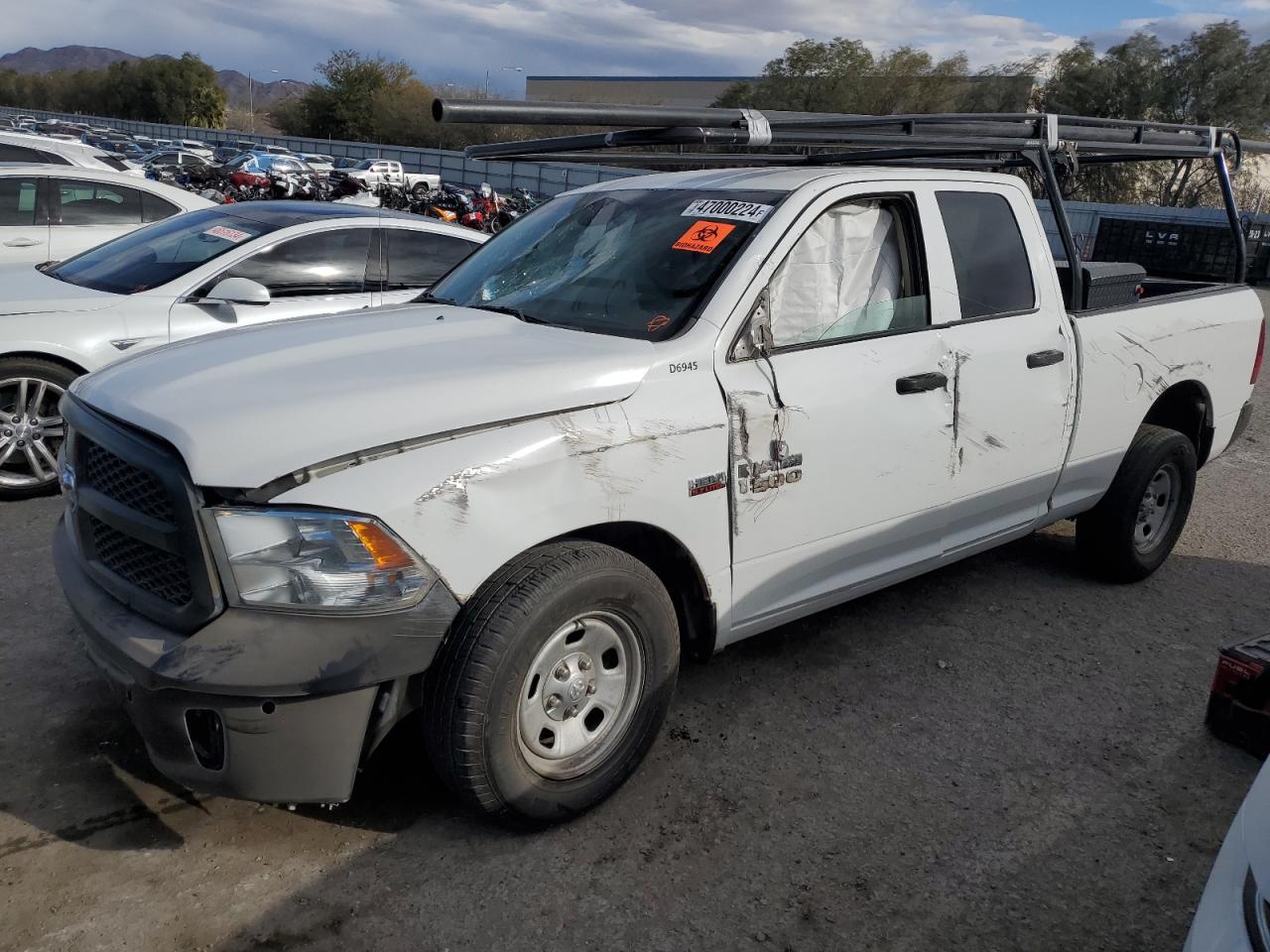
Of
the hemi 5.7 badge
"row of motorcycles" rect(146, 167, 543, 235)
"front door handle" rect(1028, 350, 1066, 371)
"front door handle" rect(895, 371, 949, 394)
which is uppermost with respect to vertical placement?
"row of motorcycles" rect(146, 167, 543, 235)

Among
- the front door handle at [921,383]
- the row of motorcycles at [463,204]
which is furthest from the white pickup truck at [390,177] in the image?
the front door handle at [921,383]

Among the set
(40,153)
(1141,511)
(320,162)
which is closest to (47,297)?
(1141,511)

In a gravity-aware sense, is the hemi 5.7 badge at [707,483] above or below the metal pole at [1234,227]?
below

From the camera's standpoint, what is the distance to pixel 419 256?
268 inches

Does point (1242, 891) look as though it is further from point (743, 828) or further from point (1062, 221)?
point (1062, 221)

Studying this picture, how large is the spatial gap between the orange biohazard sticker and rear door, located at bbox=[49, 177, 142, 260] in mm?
6148

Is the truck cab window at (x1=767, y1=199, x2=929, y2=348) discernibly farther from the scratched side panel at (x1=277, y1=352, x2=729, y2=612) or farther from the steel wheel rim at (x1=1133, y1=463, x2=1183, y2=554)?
the steel wheel rim at (x1=1133, y1=463, x2=1183, y2=554)

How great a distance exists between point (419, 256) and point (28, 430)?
2495mm

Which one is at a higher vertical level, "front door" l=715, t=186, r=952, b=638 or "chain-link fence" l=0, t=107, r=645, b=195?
"chain-link fence" l=0, t=107, r=645, b=195

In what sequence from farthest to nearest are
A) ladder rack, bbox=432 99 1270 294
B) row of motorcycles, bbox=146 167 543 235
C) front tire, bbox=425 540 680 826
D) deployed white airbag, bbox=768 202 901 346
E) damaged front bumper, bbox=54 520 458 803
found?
row of motorcycles, bbox=146 167 543 235 < deployed white airbag, bbox=768 202 901 346 < ladder rack, bbox=432 99 1270 294 < front tire, bbox=425 540 680 826 < damaged front bumper, bbox=54 520 458 803

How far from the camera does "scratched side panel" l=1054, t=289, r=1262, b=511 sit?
15.3ft

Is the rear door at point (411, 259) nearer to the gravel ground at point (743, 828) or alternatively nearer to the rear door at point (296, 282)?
the rear door at point (296, 282)

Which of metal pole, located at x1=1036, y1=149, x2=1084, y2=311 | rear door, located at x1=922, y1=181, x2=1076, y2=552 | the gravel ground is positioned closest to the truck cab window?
rear door, located at x1=922, y1=181, x2=1076, y2=552

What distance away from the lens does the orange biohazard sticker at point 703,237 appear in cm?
356
